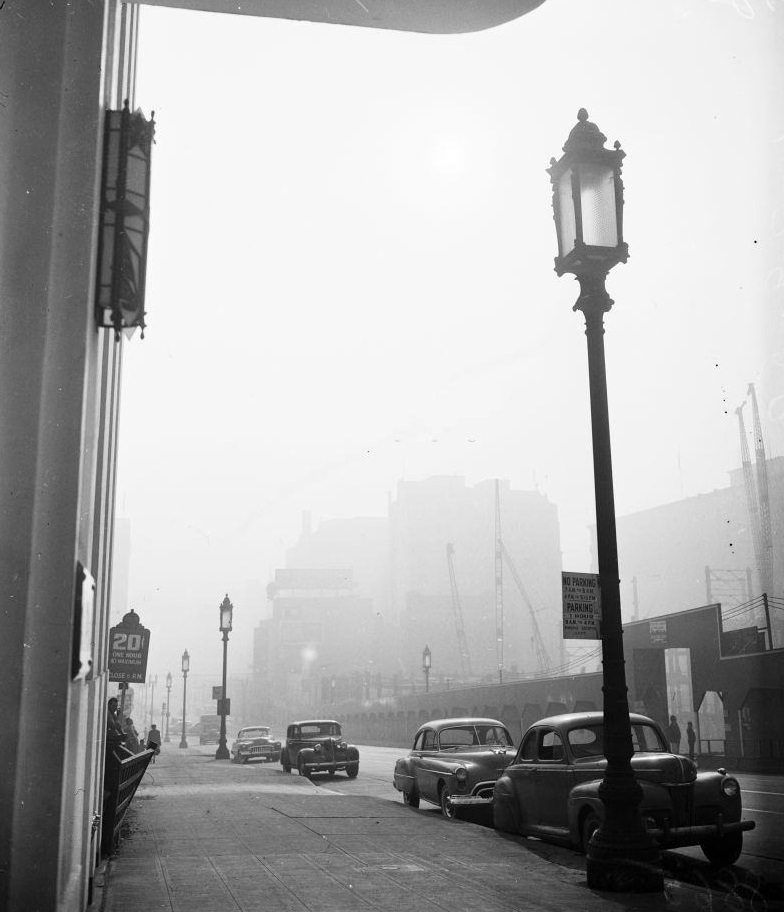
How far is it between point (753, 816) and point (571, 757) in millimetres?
4822

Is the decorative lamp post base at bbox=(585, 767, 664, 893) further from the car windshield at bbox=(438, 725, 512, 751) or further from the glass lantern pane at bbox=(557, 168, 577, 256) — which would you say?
the car windshield at bbox=(438, 725, 512, 751)

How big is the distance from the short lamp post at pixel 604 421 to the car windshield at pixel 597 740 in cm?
257

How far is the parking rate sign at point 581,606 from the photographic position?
318 inches

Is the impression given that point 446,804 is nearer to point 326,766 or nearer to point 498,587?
point 326,766

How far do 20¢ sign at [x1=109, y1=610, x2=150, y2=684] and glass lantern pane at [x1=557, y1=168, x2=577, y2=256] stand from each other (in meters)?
13.3

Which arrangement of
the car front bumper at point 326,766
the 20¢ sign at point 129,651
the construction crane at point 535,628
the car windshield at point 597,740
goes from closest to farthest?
the car windshield at point 597,740 → the 20¢ sign at point 129,651 → the car front bumper at point 326,766 → the construction crane at point 535,628

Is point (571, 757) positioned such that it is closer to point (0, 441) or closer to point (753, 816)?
point (753, 816)

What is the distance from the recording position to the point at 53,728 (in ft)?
14.6

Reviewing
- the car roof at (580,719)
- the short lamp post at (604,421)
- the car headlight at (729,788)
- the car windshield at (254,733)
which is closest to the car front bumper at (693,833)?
the car headlight at (729,788)

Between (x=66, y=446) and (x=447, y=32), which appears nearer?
(x=66, y=446)

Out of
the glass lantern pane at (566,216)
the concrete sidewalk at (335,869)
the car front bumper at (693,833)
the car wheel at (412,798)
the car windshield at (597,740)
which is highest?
the glass lantern pane at (566,216)

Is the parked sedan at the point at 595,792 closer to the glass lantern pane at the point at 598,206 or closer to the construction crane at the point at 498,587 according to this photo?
the glass lantern pane at the point at 598,206

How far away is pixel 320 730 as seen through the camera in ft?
94.4

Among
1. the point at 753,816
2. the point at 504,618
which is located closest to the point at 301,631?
the point at 504,618
